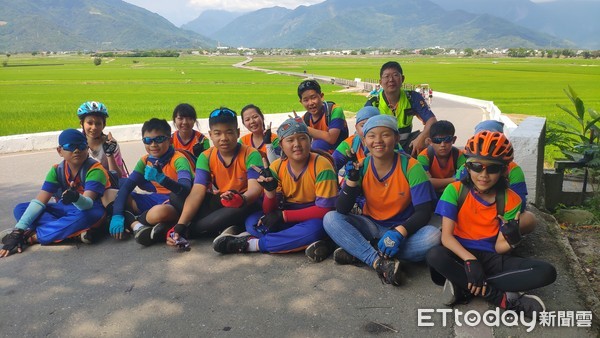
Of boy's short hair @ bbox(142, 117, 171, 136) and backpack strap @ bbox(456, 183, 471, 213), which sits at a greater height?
boy's short hair @ bbox(142, 117, 171, 136)

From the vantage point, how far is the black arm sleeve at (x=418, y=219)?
390cm

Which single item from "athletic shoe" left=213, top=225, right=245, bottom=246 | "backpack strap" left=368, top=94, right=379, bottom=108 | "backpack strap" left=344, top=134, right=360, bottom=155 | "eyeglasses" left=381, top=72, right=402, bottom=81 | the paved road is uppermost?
"eyeglasses" left=381, top=72, right=402, bottom=81

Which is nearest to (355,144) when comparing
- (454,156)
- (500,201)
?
(454,156)

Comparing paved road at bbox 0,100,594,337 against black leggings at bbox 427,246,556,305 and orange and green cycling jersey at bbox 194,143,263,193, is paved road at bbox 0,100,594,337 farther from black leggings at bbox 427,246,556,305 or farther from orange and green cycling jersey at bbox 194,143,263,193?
orange and green cycling jersey at bbox 194,143,263,193

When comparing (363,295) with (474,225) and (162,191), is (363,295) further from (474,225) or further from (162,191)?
(162,191)

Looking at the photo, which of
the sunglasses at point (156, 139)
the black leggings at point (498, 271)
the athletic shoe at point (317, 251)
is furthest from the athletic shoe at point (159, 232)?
the black leggings at point (498, 271)

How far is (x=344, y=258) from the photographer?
4.24m

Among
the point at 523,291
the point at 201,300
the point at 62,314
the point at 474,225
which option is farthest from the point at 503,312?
the point at 62,314

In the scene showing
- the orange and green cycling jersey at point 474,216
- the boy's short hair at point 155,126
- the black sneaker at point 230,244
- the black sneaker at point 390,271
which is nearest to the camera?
the orange and green cycling jersey at point 474,216

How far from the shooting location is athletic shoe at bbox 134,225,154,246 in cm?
484

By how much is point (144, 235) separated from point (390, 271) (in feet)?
8.44

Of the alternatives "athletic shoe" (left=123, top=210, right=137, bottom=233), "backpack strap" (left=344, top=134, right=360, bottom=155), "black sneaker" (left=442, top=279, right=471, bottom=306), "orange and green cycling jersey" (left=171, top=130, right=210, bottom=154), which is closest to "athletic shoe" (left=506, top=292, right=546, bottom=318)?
"black sneaker" (left=442, top=279, right=471, bottom=306)

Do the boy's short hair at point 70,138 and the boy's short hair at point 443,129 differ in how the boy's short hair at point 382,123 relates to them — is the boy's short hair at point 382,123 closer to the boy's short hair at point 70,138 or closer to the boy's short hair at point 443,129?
the boy's short hair at point 443,129

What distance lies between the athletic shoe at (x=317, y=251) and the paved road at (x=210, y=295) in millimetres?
73
